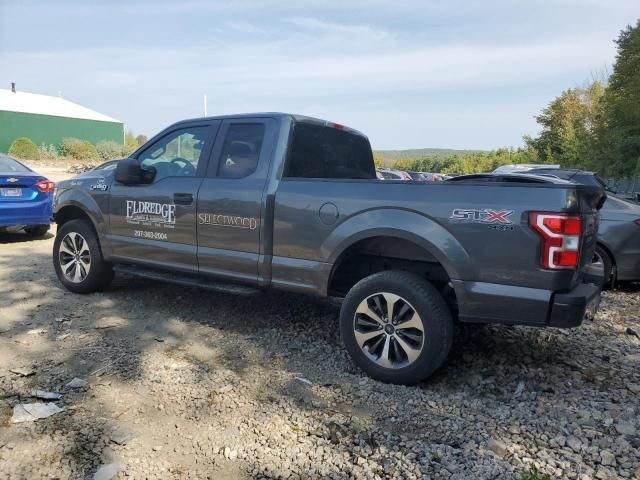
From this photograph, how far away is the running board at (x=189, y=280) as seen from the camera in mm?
4281

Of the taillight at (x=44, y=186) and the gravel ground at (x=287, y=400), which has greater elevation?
the taillight at (x=44, y=186)

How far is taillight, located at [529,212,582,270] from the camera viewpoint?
301cm

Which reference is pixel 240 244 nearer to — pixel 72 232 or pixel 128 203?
pixel 128 203

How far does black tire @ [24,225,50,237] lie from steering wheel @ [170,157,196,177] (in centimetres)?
566

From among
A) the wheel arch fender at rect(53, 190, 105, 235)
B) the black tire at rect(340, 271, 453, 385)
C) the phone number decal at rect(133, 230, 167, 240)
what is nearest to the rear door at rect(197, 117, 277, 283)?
the phone number decal at rect(133, 230, 167, 240)

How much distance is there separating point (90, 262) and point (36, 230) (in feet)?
16.3

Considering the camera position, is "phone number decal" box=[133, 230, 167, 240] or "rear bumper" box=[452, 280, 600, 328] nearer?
"rear bumper" box=[452, 280, 600, 328]

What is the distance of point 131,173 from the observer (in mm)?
4773

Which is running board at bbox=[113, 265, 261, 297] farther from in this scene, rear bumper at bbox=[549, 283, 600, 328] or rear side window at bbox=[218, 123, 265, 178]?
rear bumper at bbox=[549, 283, 600, 328]

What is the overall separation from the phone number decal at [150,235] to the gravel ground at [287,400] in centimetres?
75

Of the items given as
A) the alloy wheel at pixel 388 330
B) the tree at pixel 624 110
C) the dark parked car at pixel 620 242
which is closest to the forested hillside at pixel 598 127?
the tree at pixel 624 110

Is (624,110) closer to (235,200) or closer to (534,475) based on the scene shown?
(235,200)

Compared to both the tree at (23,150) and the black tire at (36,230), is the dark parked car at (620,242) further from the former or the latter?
the tree at (23,150)

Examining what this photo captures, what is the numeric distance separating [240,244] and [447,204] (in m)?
1.79
